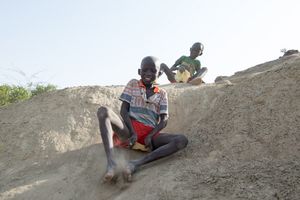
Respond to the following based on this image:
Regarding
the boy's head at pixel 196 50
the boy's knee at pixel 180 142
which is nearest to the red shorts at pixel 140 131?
the boy's knee at pixel 180 142

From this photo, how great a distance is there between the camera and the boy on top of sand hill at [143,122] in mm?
4238

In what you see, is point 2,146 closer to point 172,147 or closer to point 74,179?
point 74,179

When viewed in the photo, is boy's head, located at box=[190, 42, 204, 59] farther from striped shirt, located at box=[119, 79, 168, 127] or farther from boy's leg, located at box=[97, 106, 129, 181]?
boy's leg, located at box=[97, 106, 129, 181]

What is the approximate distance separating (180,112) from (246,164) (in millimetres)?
2079

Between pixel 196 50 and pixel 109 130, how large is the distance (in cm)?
441

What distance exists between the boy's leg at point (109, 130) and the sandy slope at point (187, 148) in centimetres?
19

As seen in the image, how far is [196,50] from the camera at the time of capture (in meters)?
8.23

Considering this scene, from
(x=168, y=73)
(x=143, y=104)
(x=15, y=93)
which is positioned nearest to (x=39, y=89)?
(x=15, y=93)

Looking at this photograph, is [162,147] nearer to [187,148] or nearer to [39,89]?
[187,148]

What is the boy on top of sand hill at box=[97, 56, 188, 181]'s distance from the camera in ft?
13.9

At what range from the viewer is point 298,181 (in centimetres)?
346

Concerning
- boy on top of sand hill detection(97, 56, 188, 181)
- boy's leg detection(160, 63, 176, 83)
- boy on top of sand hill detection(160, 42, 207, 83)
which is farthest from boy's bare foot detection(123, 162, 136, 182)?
boy's leg detection(160, 63, 176, 83)

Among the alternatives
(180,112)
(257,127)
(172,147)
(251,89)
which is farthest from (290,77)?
(172,147)

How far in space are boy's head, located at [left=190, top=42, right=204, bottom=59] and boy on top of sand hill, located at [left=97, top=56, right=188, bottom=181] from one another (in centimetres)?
355
